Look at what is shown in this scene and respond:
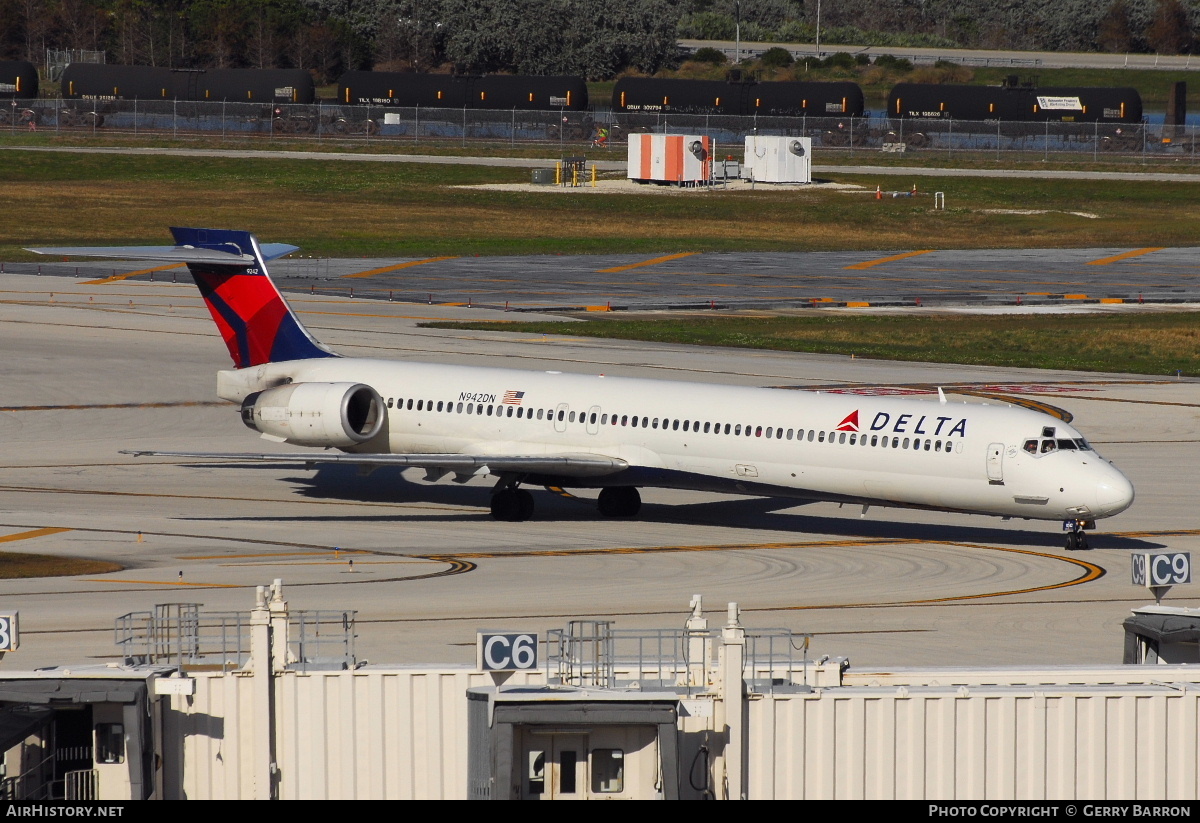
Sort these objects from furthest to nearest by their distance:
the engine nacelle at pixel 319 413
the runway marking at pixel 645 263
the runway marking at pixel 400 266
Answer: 1. the runway marking at pixel 645 263
2. the runway marking at pixel 400 266
3. the engine nacelle at pixel 319 413

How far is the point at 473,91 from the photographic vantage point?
138125 millimetres

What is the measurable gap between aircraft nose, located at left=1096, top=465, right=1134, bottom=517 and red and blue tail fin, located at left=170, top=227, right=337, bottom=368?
716 inches

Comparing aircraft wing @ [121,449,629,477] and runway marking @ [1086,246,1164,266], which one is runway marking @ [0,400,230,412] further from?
runway marking @ [1086,246,1164,266]

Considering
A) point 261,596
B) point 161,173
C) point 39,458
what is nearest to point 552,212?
point 161,173

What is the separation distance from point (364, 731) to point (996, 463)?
18.4 m

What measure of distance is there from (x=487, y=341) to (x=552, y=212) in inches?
1771

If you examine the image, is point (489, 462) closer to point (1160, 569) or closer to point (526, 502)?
point (526, 502)

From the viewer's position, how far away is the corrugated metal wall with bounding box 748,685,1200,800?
15.5 m

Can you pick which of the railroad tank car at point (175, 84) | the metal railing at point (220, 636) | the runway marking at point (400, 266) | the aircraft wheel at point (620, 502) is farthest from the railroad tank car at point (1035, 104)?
the metal railing at point (220, 636)

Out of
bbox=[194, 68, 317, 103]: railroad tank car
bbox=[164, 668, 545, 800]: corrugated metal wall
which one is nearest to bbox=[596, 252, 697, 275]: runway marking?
bbox=[194, 68, 317, 103]: railroad tank car

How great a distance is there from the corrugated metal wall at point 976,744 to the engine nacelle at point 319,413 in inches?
908

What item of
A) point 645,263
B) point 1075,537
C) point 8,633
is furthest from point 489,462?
point 645,263

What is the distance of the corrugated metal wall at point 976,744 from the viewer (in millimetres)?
15508

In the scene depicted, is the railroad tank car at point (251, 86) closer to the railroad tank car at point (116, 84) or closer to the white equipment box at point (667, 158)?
the railroad tank car at point (116, 84)
